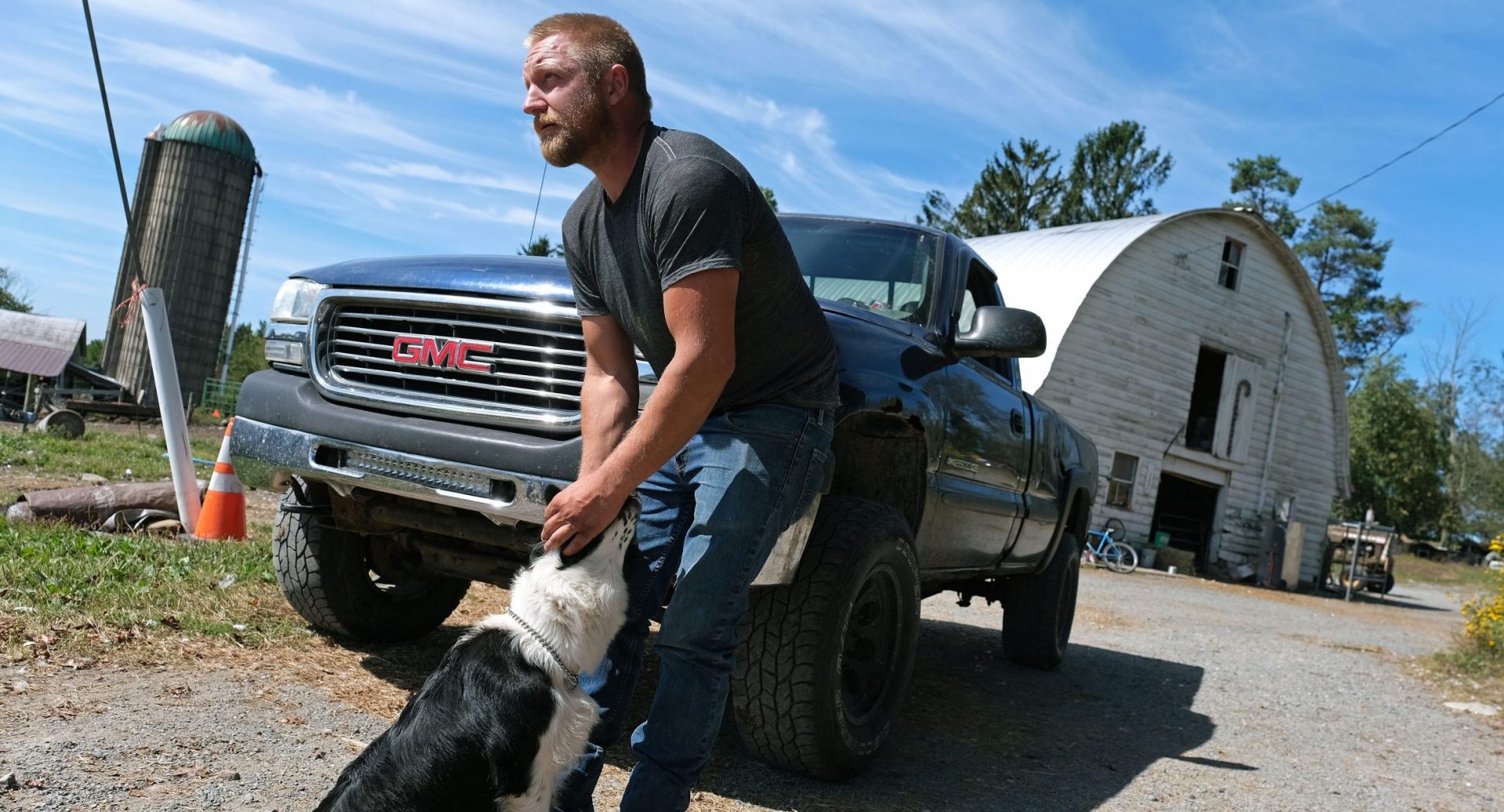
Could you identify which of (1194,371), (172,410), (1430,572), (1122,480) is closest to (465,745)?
(172,410)

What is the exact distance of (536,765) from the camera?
7.64ft

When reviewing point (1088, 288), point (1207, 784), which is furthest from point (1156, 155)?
point (1207, 784)

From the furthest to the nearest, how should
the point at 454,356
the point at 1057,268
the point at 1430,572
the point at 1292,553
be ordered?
the point at 1430,572
the point at 1292,553
the point at 1057,268
the point at 454,356

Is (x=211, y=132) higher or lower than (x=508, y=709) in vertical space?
higher

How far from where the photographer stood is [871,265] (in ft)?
15.6

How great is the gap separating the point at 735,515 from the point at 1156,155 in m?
49.6

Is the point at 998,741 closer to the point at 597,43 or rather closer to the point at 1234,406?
the point at 597,43

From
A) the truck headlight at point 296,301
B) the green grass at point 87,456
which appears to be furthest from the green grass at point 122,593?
the green grass at point 87,456

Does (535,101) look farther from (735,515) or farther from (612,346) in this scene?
(735,515)

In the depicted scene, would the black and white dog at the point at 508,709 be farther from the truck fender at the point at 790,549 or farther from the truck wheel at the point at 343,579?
the truck wheel at the point at 343,579

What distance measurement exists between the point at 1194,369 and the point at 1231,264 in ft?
8.79

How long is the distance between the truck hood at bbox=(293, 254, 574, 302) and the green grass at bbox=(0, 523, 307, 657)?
1.57m

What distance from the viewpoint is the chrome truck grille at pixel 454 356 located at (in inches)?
136

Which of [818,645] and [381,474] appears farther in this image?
[381,474]
